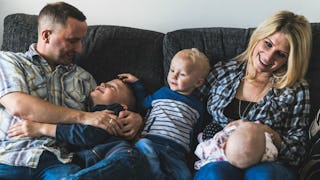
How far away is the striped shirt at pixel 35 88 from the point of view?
184cm

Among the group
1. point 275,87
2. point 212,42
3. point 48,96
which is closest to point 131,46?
point 212,42

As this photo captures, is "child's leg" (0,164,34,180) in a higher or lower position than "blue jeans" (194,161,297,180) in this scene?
lower

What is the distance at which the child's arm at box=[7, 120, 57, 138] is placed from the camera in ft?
6.15

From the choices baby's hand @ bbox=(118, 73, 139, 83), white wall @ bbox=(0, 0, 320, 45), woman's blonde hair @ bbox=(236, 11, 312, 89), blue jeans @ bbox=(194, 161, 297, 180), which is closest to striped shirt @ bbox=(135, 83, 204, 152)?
baby's hand @ bbox=(118, 73, 139, 83)

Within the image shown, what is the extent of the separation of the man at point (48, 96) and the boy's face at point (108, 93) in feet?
0.19

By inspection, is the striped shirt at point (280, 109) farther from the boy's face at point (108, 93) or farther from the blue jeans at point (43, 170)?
the blue jeans at point (43, 170)

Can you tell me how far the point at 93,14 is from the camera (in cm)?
257

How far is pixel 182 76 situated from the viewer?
81.9 inches

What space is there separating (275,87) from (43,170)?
1126 millimetres

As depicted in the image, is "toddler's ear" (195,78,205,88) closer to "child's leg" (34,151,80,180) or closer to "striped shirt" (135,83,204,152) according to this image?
"striped shirt" (135,83,204,152)

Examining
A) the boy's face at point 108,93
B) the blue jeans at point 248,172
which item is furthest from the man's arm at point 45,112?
the blue jeans at point 248,172

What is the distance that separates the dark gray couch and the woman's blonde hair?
25cm

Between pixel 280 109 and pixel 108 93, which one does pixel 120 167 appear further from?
pixel 280 109

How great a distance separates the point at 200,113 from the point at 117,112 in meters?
0.43
